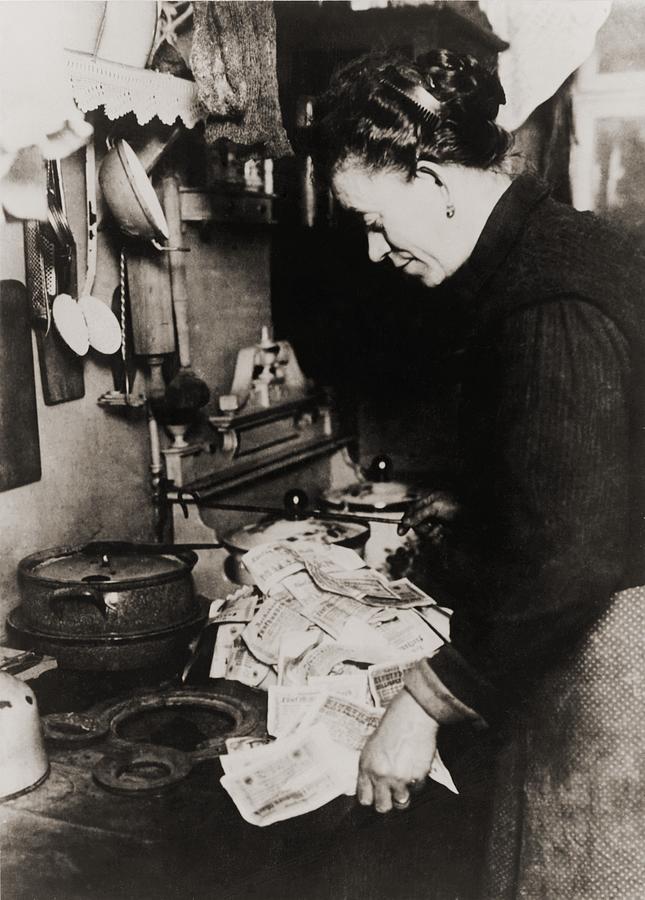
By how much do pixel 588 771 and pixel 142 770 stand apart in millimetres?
914

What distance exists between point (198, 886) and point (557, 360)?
105cm

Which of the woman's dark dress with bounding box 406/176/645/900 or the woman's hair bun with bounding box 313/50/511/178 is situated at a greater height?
the woman's hair bun with bounding box 313/50/511/178

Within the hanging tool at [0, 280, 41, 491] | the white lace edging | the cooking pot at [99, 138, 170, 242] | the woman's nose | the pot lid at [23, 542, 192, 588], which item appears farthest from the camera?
the cooking pot at [99, 138, 170, 242]

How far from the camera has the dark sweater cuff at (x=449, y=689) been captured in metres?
1.28

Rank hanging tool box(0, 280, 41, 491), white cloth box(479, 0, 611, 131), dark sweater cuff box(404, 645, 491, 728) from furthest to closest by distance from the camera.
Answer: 1. white cloth box(479, 0, 611, 131)
2. hanging tool box(0, 280, 41, 491)
3. dark sweater cuff box(404, 645, 491, 728)

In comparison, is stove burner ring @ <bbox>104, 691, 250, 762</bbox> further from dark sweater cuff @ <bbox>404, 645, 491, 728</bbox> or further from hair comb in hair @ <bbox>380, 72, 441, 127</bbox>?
hair comb in hair @ <bbox>380, 72, 441, 127</bbox>

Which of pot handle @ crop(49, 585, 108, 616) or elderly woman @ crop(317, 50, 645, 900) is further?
pot handle @ crop(49, 585, 108, 616)

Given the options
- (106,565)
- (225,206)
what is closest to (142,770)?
(106,565)

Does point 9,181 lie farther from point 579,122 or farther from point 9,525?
point 579,122

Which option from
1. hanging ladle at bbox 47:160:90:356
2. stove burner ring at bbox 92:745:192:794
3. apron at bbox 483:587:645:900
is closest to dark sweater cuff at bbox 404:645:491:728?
apron at bbox 483:587:645:900

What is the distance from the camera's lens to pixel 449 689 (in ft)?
4.22

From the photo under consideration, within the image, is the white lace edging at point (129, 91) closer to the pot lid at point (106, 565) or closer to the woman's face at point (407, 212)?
the woman's face at point (407, 212)

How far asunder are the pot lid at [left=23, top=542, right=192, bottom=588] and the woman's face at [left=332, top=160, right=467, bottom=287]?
1.07 meters

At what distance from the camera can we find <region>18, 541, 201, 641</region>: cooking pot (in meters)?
2.01
